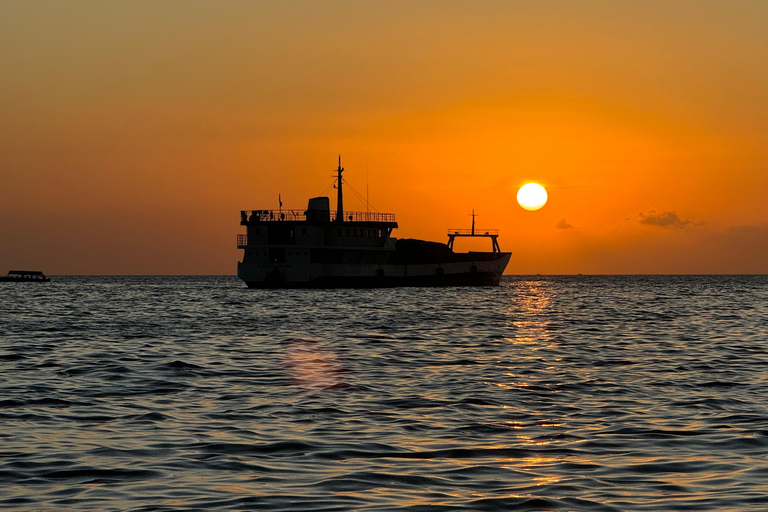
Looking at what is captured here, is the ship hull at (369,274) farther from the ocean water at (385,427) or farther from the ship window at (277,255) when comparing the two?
the ocean water at (385,427)

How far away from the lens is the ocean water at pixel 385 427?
1026cm

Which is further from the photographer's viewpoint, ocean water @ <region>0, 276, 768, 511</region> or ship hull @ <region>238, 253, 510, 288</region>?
ship hull @ <region>238, 253, 510, 288</region>

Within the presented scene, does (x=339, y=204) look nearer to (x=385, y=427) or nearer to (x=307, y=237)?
(x=307, y=237)

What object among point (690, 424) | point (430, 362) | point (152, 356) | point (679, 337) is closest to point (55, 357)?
point (152, 356)

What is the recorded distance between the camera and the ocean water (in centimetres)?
1026

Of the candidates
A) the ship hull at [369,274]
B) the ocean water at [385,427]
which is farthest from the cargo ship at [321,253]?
the ocean water at [385,427]

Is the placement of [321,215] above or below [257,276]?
above

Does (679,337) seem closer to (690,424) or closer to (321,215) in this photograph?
(690,424)

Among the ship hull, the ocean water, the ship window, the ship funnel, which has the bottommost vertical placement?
the ocean water

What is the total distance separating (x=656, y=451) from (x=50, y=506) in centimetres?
814

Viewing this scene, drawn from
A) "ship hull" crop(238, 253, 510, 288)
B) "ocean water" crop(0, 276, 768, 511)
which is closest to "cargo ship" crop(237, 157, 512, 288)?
"ship hull" crop(238, 253, 510, 288)

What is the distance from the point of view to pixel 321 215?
104750mm

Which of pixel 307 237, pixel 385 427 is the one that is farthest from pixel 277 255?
pixel 385 427

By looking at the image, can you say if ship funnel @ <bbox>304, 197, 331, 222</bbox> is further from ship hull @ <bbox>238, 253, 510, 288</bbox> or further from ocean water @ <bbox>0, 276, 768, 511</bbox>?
ocean water @ <bbox>0, 276, 768, 511</bbox>
